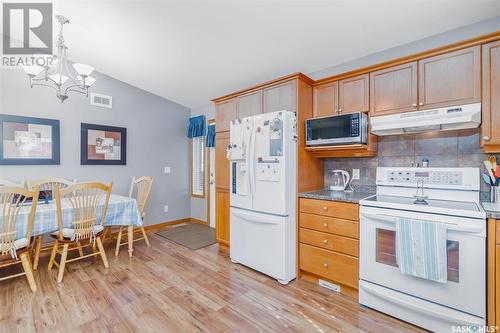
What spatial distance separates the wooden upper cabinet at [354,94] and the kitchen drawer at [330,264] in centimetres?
149

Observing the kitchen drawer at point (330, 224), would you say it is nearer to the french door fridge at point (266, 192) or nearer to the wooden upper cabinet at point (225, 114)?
the french door fridge at point (266, 192)

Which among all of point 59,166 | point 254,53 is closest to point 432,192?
point 254,53

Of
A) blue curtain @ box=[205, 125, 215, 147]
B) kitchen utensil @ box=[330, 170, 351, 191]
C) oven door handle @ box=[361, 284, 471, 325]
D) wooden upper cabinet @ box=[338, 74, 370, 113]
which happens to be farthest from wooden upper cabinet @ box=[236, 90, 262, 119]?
oven door handle @ box=[361, 284, 471, 325]

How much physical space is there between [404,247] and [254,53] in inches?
101

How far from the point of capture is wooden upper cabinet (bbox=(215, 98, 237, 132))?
3.29 meters

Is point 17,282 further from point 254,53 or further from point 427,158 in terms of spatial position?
point 427,158

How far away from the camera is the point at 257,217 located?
8.79ft

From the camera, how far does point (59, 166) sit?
11.6 feet

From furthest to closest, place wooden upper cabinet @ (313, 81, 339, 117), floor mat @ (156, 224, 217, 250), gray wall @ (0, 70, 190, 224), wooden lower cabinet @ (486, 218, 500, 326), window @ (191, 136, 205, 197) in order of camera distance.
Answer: window @ (191, 136, 205, 197) → floor mat @ (156, 224, 217, 250) → gray wall @ (0, 70, 190, 224) → wooden upper cabinet @ (313, 81, 339, 117) → wooden lower cabinet @ (486, 218, 500, 326)

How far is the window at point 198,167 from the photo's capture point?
195 inches

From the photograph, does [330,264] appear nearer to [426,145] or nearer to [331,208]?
[331,208]

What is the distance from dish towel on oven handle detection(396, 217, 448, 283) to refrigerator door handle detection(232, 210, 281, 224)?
111 cm

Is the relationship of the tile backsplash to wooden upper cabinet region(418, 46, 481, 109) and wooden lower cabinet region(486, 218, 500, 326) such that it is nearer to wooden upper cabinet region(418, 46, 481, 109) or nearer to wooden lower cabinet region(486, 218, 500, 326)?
wooden upper cabinet region(418, 46, 481, 109)

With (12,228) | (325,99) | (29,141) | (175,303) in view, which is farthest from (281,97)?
(29,141)
